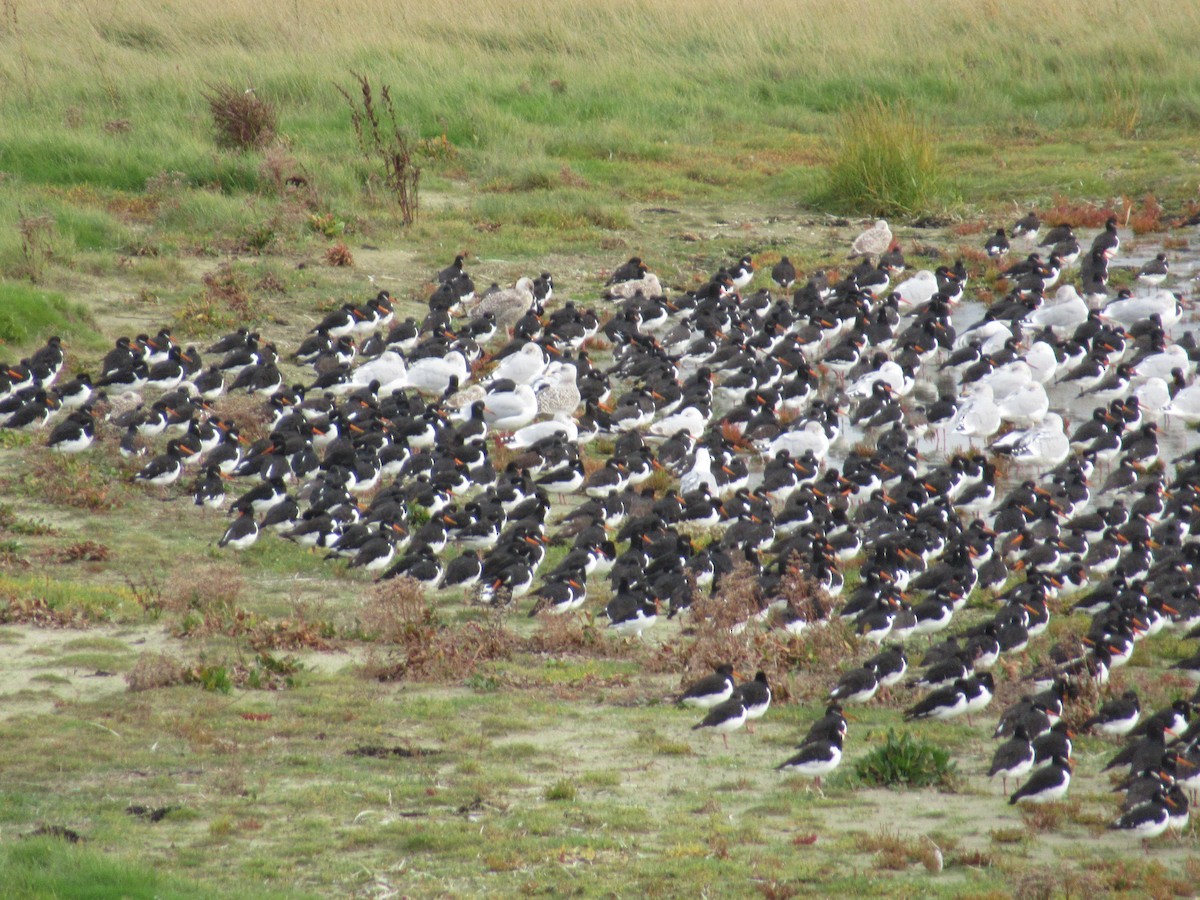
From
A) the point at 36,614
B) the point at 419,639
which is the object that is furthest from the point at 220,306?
the point at 419,639

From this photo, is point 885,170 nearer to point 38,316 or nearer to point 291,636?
point 38,316

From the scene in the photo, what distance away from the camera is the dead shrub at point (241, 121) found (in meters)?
29.4

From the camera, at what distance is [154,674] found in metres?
11.5

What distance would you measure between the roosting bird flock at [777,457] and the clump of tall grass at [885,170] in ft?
13.0

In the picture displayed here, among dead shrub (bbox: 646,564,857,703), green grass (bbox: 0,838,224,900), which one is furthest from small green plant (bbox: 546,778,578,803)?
dead shrub (bbox: 646,564,857,703)

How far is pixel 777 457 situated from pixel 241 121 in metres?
15.3

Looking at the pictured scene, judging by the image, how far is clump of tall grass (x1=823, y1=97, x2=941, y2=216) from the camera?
30062mm

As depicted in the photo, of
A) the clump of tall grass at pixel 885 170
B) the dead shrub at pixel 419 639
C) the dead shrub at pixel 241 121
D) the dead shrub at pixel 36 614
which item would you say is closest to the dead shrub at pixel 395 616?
the dead shrub at pixel 419 639

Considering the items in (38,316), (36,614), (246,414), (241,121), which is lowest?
(36,614)

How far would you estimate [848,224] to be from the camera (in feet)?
98.2

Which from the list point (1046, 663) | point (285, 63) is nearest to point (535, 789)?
point (1046, 663)

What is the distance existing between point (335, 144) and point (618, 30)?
11.5m

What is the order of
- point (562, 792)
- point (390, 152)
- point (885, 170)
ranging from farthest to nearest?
point (885, 170)
point (390, 152)
point (562, 792)

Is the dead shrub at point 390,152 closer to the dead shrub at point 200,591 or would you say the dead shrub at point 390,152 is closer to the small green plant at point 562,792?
the dead shrub at point 200,591
